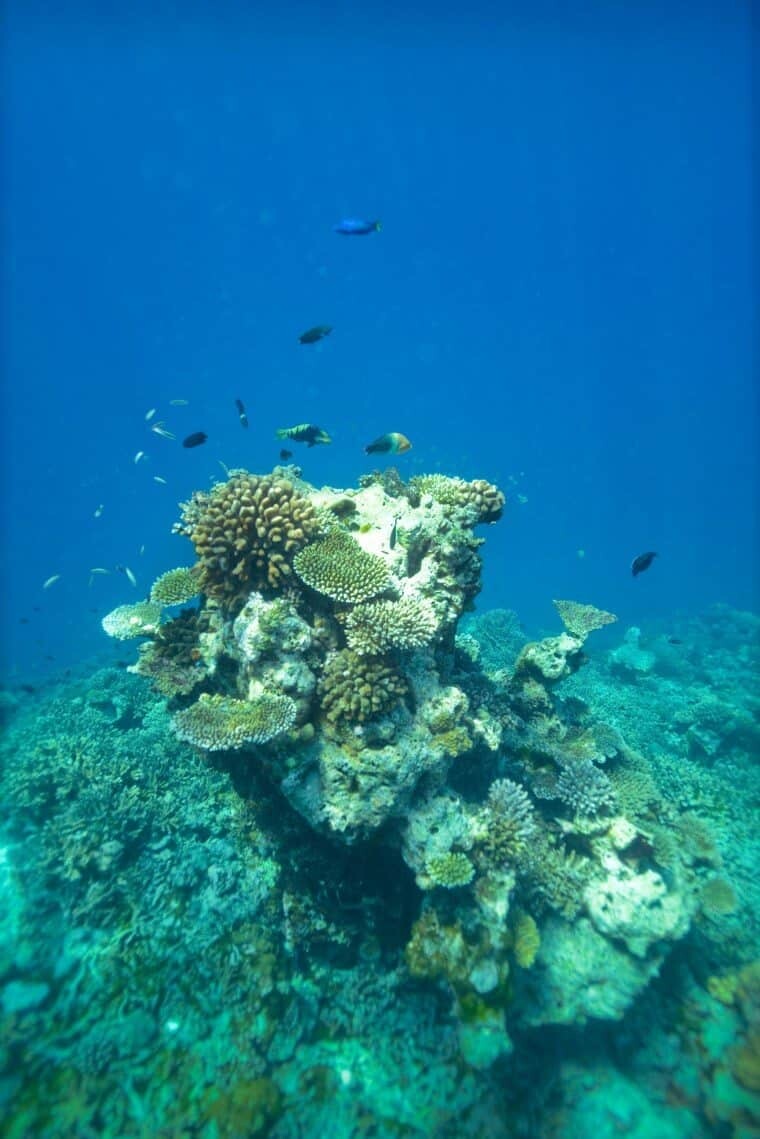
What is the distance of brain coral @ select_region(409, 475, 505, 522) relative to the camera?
689cm

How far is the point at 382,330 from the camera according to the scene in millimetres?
158125

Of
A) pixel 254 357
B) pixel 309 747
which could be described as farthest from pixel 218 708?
pixel 254 357

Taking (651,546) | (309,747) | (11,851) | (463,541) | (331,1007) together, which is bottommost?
(331,1007)

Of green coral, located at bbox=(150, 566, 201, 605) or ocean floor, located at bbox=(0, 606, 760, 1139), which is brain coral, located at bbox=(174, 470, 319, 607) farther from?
ocean floor, located at bbox=(0, 606, 760, 1139)

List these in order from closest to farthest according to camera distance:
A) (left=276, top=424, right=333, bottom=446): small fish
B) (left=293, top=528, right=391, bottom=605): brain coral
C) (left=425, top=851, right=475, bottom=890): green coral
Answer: (left=425, top=851, right=475, bottom=890): green coral, (left=293, top=528, right=391, bottom=605): brain coral, (left=276, top=424, right=333, bottom=446): small fish

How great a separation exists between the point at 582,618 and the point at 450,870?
5.23m

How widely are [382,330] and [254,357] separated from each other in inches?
1672

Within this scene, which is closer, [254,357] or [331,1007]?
[331,1007]

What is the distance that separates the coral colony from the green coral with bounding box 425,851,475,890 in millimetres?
24

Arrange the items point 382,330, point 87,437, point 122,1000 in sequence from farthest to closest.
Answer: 1. point 382,330
2. point 87,437
3. point 122,1000

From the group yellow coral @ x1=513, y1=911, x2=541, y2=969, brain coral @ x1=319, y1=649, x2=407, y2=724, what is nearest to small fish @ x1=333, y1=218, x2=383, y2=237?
brain coral @ x1=319, y1=649, x2=407, y2=724

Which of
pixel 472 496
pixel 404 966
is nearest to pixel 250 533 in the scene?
pixel 472 496

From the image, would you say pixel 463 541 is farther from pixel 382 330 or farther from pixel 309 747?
pixel 382 330

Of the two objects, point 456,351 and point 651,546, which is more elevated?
point 456,351
